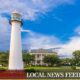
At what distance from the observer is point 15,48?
28.4m

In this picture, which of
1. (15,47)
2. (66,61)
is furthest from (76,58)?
(15,47)

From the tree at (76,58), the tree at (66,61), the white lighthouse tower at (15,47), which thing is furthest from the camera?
the tree at (66,61)

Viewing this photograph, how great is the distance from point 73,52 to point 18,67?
5228 cm

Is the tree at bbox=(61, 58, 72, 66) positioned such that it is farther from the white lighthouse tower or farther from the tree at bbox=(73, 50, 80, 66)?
the white lighthouse tower

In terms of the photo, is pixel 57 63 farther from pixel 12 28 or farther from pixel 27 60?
pixel 12 28

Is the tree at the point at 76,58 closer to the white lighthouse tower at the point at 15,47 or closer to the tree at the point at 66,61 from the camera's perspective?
the tree at the point at 66,61

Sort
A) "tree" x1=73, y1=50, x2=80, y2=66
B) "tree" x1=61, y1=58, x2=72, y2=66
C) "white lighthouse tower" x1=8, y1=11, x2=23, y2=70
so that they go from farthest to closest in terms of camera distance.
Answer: "tree" x1=61, y1=58, x2=72, y2=66, "tree" x1=73, y1=50, x2=80, y2=66, "white lighthouse tower" x1=8, y1=11, x2=23, y2=70

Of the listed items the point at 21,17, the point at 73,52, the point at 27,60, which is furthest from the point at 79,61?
the point at 21,17

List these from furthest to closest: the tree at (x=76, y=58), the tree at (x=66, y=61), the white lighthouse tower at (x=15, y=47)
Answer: the tree at (x=66, y=61), the tree at (x=76, y=58), the white lighthouse tower at (x=15, y=47)

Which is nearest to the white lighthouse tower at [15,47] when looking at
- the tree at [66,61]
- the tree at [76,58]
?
the tree at [76,58]

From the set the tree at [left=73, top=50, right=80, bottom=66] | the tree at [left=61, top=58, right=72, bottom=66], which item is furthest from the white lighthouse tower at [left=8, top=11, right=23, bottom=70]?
the tree at [left=61, top=58, right=72, bottom=66]

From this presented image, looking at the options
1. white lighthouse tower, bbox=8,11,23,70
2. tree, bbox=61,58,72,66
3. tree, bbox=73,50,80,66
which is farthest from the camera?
tree, bbox=61,58,72,66

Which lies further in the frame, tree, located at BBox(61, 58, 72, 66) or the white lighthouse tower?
tree, located at BBox(61, 58, 72, 66)

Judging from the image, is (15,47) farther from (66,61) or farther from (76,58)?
(66,61)
